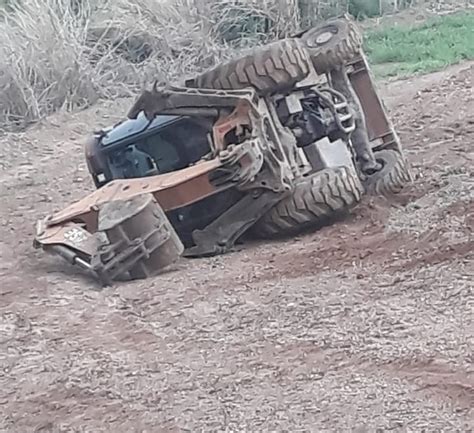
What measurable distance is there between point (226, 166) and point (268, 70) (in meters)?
0.77

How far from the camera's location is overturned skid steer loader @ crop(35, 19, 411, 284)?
18.9 feet

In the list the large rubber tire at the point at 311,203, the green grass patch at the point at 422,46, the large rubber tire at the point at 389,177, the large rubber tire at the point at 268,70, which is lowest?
the green grass patch at the point at 422,46

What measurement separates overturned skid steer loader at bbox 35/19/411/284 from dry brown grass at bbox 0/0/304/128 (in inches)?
156

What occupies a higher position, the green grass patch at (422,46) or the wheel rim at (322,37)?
the wheel rim at (322,37)

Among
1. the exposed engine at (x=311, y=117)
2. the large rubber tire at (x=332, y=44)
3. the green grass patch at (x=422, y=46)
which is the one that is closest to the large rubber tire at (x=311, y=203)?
the exposed engine at (x=311, y=117)

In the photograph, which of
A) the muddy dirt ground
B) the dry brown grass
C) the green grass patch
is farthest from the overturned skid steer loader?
the green grass patch

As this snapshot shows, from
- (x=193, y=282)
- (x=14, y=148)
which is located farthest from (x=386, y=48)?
(x=193, y=282)

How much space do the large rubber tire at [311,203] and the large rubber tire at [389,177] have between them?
0.65m

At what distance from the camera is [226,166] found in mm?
5941

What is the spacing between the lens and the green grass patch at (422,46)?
11.8m

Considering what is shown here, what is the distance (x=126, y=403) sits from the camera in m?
3.92

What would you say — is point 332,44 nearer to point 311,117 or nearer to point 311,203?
point 311,117

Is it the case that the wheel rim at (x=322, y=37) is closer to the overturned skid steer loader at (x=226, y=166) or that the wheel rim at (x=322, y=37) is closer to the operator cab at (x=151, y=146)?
the overturned skid steer loader at (x=226, y=166)

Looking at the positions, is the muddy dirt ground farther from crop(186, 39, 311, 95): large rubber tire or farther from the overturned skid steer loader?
crop(186, 39, 311, 95): large rubber tire
